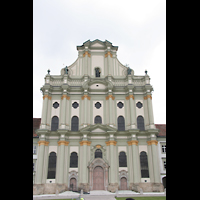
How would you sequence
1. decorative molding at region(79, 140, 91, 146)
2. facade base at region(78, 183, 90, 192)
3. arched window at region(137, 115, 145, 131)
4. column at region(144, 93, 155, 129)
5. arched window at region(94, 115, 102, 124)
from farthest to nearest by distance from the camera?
1. arched window at region(94, 115, 102, 124)
2. arched window at region(137, 115, 145, 131)
3. column at region(144, 93, 155, 129)
4. decorative molding at region(79, 140, 91, 146)
5. facade base at region(78, 183, 90, 192)

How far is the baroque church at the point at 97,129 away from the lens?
1064 inches

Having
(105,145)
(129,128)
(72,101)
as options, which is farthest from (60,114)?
(129,128)

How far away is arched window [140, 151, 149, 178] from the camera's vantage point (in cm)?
2778

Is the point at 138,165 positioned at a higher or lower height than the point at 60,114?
lower

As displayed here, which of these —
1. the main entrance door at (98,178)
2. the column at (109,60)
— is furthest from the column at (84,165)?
the column at (109,60)

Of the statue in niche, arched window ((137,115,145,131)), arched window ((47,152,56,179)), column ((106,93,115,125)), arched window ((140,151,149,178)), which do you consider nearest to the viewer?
arched window ((47,152,56,179))

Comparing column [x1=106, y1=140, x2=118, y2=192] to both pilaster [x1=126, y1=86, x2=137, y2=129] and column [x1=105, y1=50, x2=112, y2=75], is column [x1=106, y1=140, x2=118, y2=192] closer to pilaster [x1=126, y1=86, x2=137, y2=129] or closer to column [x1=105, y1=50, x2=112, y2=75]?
pilaster [x1=126, y1=86, x2=137, y2=129]

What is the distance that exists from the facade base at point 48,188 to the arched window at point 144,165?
10412 mm

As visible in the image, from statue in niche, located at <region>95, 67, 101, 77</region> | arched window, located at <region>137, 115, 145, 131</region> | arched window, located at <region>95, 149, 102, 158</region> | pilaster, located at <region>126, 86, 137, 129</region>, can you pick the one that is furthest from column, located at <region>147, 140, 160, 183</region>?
statue in niche, located at <region>95, 67, 101, 77</region>

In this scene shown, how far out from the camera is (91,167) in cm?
2730

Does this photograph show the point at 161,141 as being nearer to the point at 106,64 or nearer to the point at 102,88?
the point at 102,88

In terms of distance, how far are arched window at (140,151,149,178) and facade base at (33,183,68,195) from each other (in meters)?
10.4

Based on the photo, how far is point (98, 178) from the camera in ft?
88.8
